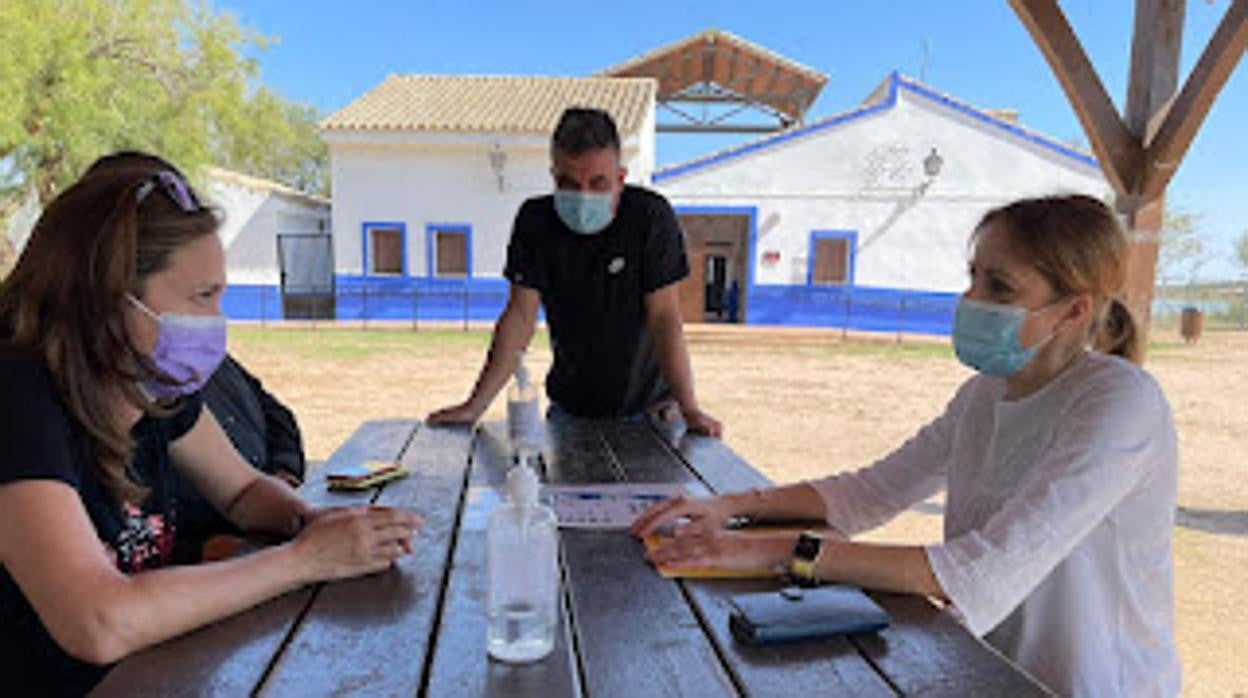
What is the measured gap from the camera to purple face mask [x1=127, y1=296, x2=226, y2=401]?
4.51ft

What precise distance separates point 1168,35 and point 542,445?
306 cm

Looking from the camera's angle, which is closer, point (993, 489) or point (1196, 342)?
point (993, 489)

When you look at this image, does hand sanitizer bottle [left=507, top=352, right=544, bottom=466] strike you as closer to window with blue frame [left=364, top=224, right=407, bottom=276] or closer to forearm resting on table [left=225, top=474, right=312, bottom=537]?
forearm resting on table [left=225, top=474, right=312, bottom=537]

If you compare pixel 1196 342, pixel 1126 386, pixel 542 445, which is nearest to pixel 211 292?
pixel 542 445

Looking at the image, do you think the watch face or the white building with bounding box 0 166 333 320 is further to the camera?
the white building with bounding box 0 166 333 320

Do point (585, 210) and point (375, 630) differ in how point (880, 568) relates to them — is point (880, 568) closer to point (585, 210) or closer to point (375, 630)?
point (375, 630)

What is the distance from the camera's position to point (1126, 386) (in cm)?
138

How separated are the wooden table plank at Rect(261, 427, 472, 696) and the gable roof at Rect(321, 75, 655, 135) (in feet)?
42.1

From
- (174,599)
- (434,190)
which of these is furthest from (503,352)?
(434,190)

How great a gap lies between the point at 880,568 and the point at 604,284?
4.99ft

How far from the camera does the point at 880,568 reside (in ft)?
4.30

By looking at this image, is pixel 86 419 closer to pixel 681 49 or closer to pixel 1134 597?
pixel 1134 597

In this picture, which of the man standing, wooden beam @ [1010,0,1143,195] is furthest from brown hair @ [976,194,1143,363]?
wooden beam @ [1010,0,1143,195]

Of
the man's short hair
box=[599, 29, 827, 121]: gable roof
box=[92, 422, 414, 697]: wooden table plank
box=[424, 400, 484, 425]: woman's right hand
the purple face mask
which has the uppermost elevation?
box=[599, 29, 827, 121]: gable roof
